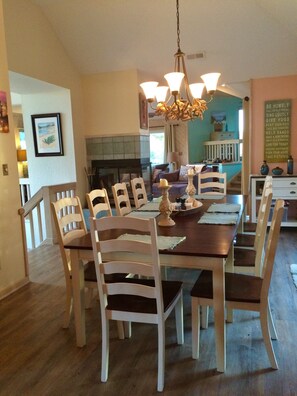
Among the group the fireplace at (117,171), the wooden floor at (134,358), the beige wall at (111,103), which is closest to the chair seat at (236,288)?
the wooden floor at (134,358)

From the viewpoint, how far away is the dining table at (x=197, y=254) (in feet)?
5.96

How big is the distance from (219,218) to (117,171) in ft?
→ 11.2

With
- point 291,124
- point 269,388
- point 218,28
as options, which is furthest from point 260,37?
point 269,388

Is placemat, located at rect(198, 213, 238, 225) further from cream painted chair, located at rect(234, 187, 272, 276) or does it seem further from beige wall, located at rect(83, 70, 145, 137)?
beige wall, located at rect(83, 70, 145, 137)

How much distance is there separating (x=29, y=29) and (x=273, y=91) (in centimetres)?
377

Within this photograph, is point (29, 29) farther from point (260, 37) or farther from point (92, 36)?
point (260, 37)

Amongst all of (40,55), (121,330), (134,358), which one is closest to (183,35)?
(40,55)

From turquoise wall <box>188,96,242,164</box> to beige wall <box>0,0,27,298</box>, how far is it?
26.0ft

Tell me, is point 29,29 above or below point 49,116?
above

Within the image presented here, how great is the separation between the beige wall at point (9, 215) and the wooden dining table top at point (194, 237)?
1171 mm

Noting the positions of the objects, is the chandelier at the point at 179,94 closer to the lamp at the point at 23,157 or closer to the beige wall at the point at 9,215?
the beige wall at the point at 9,215

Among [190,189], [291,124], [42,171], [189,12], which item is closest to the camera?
[190,189]

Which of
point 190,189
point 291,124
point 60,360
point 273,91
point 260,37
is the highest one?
point 260,37

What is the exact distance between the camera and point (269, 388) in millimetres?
1768
